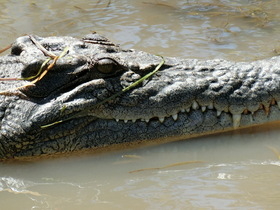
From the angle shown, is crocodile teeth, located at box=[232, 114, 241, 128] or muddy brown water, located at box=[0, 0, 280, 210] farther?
crocodile teeth, located at box=[232, 114, 241, 128]

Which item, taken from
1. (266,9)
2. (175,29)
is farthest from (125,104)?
(266,9)

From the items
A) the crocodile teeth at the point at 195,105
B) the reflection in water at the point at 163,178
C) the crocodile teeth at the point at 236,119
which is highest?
the crocodile teeth at the point at 195,105

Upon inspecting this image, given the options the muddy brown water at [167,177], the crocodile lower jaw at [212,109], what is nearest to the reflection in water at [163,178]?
the muddy brown water at [167,177]

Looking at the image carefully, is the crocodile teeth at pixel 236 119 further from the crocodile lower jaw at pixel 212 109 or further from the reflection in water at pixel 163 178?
the reflection in water at pixel 163 178

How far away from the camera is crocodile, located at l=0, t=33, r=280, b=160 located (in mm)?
3846

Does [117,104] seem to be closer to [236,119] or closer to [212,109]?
[212,109]

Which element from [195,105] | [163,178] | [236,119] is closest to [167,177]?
[163,178]

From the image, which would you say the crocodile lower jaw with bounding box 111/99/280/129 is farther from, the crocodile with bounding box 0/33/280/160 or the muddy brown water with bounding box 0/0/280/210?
the muddy brown water with bounding box 0/0/280/210

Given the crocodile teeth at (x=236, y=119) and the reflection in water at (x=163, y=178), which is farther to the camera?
the crocodile teeth at (x=236, y=119)

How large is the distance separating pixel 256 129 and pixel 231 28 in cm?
311

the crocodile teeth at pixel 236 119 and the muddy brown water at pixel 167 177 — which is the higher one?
the crocodile teeth at pixel 236 119

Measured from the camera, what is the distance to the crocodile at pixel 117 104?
3846 mm

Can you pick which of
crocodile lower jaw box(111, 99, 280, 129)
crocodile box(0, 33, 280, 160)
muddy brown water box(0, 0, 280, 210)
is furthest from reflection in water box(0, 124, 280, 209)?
crocodile lower jaw box(111, 99, 280, 129)

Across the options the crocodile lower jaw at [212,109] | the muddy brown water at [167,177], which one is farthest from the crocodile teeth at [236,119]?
the muddy brown water at [167,177]
